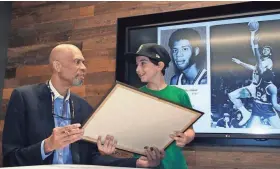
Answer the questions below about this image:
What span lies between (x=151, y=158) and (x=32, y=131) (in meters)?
0.49

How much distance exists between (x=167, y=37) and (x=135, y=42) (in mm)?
178

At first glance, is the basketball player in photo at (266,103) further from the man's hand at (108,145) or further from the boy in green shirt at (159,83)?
the man's hand at (108,145)

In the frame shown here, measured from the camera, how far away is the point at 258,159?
4.84ft

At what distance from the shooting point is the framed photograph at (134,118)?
99cm

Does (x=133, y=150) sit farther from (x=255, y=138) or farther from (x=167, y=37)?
(x=167, y=37)

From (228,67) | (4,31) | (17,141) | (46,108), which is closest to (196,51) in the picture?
(228,67)

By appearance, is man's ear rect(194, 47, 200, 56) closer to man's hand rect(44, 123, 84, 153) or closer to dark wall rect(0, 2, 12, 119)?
man's hand rect(44, 123, 84, 153)

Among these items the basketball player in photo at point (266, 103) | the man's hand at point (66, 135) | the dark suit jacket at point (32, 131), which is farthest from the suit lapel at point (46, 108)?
the basketball player in photo at point (266, 103)

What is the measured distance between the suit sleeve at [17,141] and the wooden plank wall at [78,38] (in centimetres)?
62

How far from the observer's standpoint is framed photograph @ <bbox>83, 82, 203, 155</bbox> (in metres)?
0.99

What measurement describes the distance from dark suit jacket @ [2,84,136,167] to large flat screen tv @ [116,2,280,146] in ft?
1.33

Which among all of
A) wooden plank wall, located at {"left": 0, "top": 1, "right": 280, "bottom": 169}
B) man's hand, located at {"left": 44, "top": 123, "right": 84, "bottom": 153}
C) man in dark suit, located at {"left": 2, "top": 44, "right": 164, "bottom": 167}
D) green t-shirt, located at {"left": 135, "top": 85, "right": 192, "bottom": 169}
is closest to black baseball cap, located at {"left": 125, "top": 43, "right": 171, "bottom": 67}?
green t-shirt, located at {"left": 135, "top": 85, "right": 192, "bottom": 169}

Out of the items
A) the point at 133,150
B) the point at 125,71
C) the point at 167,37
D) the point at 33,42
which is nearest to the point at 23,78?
the point at 33,42

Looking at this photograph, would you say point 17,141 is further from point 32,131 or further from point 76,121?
point 76,121
